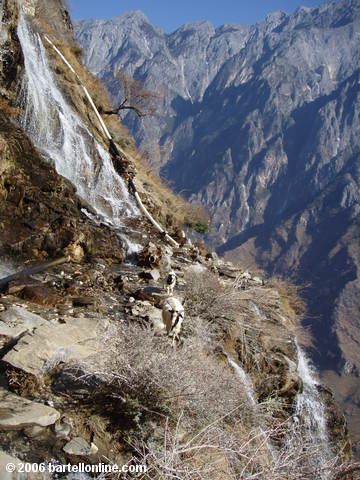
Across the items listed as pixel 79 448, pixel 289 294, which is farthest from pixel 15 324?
pixel 289 294

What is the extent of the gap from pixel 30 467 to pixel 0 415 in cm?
61

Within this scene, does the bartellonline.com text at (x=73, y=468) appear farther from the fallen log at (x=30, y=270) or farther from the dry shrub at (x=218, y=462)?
the fallen log at (x=30, y=270)

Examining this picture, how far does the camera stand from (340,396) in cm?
11906

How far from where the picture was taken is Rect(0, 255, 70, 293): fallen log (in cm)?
689

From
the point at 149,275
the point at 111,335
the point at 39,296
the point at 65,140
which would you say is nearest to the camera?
the point at 111,335

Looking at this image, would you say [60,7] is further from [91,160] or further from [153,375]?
[153,375]

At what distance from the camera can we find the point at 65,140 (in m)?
12.4

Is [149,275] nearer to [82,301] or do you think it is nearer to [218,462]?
[82,301]

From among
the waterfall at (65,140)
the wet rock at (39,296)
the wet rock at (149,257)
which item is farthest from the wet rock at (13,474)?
the waterfall at (65,140)

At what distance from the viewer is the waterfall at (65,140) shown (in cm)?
1177

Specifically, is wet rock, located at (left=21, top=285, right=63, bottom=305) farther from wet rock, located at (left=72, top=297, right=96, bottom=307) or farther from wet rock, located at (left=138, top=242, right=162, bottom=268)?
wet rock, located at (left=138, top=242, right=162, bottom=268)

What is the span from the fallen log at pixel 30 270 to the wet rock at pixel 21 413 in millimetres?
2835

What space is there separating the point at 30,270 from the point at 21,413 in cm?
435

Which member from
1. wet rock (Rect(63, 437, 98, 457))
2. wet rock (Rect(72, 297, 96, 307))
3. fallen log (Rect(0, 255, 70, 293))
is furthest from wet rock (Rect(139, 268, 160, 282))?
wet rock (Rect(63, 437, 98, 457))
